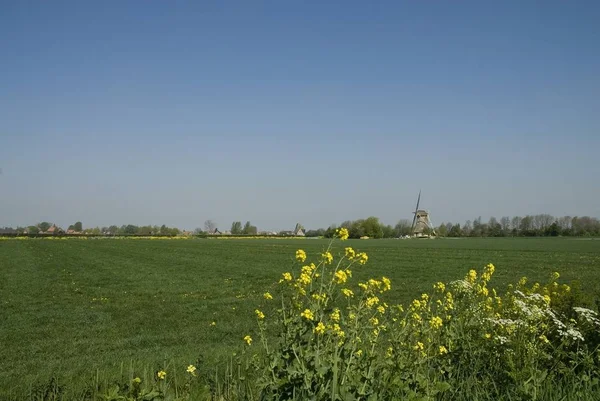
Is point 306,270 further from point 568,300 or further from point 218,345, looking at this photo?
point 218,345

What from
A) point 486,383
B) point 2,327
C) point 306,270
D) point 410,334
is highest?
point 306,270

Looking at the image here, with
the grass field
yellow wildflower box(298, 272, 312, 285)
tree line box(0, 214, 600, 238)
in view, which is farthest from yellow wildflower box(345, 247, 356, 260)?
tree line box(0, 214, 600, 238)

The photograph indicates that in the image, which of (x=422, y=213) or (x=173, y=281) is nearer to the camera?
(x=173, y=281)

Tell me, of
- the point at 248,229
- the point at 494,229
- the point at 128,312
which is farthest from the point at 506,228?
the point at 128,312

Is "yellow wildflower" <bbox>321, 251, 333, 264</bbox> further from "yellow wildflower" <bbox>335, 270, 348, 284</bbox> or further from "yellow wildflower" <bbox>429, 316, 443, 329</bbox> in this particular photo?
"yellow wildflower" <bbox>429, 316, 443, 329</bbox>

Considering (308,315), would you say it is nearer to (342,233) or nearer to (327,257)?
(327,257)

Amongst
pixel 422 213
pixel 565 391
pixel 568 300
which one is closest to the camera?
pixel 565 391

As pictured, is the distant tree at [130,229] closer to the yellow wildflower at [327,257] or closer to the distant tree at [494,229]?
the distant tree at [494,229]

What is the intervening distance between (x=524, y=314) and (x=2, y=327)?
13.2 metres

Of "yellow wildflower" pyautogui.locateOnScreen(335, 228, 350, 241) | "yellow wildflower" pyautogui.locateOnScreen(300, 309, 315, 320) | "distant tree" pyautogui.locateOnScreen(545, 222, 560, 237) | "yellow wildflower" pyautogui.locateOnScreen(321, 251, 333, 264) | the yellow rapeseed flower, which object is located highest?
"distant tree" pyautogui.locateOnScreen(545, 222, 560, 237)

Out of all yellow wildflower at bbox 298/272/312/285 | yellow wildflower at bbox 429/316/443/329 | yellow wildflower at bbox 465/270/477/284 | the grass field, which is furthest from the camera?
the grass field

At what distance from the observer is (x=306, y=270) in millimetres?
3953

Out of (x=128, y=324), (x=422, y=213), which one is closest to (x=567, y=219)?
(x=422, y=213)

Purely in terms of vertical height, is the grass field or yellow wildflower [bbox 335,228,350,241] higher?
yellow wildflower [bbox 335,228,350,241]
